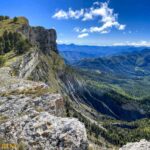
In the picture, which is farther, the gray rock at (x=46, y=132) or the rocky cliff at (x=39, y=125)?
the rocky cliff at (x=39, y=125)

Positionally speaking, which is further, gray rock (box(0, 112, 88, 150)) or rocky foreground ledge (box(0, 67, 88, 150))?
rocky foreground ledge (box(0, 67, 88, 150))

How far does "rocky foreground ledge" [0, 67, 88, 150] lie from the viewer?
3219 cm

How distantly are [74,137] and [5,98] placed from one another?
66.9 feet

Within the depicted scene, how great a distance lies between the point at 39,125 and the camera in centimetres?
3519

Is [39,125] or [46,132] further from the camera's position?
[39,125]

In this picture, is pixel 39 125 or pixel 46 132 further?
pixel 39 125

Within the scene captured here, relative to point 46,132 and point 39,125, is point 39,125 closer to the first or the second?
point 39,125

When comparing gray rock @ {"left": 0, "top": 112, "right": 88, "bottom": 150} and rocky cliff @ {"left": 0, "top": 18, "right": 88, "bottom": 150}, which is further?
rocky cliff @ {"left": 0, "top": 18, "right": 88, "bottom": 150}

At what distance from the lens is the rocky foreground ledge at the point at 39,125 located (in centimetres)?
3219

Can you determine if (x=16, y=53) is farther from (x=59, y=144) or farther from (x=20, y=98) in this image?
(x=59, y=144)

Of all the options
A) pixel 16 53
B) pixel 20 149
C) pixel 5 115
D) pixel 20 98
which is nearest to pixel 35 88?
pixel 20 98

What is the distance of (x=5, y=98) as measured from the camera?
4931 cm

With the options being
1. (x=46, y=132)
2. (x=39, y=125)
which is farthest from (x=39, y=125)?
(x=46, y=132)

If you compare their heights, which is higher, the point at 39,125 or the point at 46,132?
the point at 39,125
